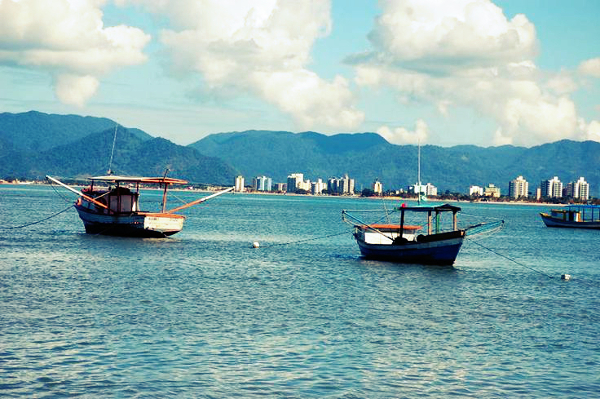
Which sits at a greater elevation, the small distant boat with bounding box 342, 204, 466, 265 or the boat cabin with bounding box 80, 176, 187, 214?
the boat cabin with bounding box 80, 176, 187, 214

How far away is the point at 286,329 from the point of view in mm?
35875


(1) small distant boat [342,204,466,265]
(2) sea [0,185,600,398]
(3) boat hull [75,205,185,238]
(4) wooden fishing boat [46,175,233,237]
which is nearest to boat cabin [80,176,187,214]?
(4) wooden fishing boat [46,175,233,237]

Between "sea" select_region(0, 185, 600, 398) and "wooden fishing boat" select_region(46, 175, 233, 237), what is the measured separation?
58.4ft

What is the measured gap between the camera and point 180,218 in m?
88.2

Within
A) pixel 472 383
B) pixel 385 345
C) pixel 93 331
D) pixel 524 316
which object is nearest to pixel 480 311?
pixel 524 316

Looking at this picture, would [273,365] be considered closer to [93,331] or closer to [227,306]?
[93,331]

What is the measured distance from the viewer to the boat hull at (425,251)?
216ft

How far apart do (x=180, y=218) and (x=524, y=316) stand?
51802mm

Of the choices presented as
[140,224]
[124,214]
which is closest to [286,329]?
[140,224]

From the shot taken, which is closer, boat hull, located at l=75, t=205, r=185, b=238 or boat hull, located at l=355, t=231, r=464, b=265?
boat hull, located at l=355, t=231, r=464, b=265

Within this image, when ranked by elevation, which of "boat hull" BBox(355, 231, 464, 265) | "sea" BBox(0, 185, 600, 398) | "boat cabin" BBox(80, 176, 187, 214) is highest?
"boat cabin" BBox(80, 176, 187, 214)

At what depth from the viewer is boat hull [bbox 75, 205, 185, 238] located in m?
86.8

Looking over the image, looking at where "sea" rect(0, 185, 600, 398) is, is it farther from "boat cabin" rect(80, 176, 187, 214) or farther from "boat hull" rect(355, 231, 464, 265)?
"boat cabin" rect(80, 176, 187, 214)

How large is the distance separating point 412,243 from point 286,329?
32.8 metres
